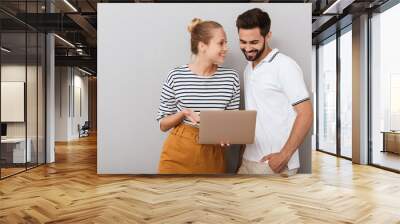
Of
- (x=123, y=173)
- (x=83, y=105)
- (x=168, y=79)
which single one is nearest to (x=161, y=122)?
(x=168, y=79)

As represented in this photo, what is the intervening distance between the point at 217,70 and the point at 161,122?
3.58 feet

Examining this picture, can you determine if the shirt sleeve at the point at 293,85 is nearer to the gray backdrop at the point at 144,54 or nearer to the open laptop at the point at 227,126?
the gray backdrop at the point at 144,54

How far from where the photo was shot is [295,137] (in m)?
6.24

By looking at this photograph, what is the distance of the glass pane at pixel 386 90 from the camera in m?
7.71

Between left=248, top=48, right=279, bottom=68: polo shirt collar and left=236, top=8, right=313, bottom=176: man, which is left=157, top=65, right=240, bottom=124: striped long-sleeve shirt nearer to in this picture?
left=236, top=8, right=313, bottom=176: man

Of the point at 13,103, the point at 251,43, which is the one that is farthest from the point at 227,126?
the point at 13,103

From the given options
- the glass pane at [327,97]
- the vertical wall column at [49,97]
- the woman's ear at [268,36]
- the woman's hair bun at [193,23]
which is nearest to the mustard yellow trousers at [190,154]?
the woman's hair bun at [193,23]

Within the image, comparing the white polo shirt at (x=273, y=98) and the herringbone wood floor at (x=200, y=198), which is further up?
the white polo shirt at (x=273, y=98)

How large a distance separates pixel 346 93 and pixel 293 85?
4344 millimetres

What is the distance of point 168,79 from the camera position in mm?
6328

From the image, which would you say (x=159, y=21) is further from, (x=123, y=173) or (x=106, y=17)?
(x=123, y=173)

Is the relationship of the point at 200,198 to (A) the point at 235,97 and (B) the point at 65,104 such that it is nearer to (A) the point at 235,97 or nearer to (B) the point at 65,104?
(A) the point at 235,97

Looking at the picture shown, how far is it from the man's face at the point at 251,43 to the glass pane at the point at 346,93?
3.90 m

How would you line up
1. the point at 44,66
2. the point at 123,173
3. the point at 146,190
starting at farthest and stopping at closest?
the point at 44,66 → the point at 123,173 → the point at 146,190
